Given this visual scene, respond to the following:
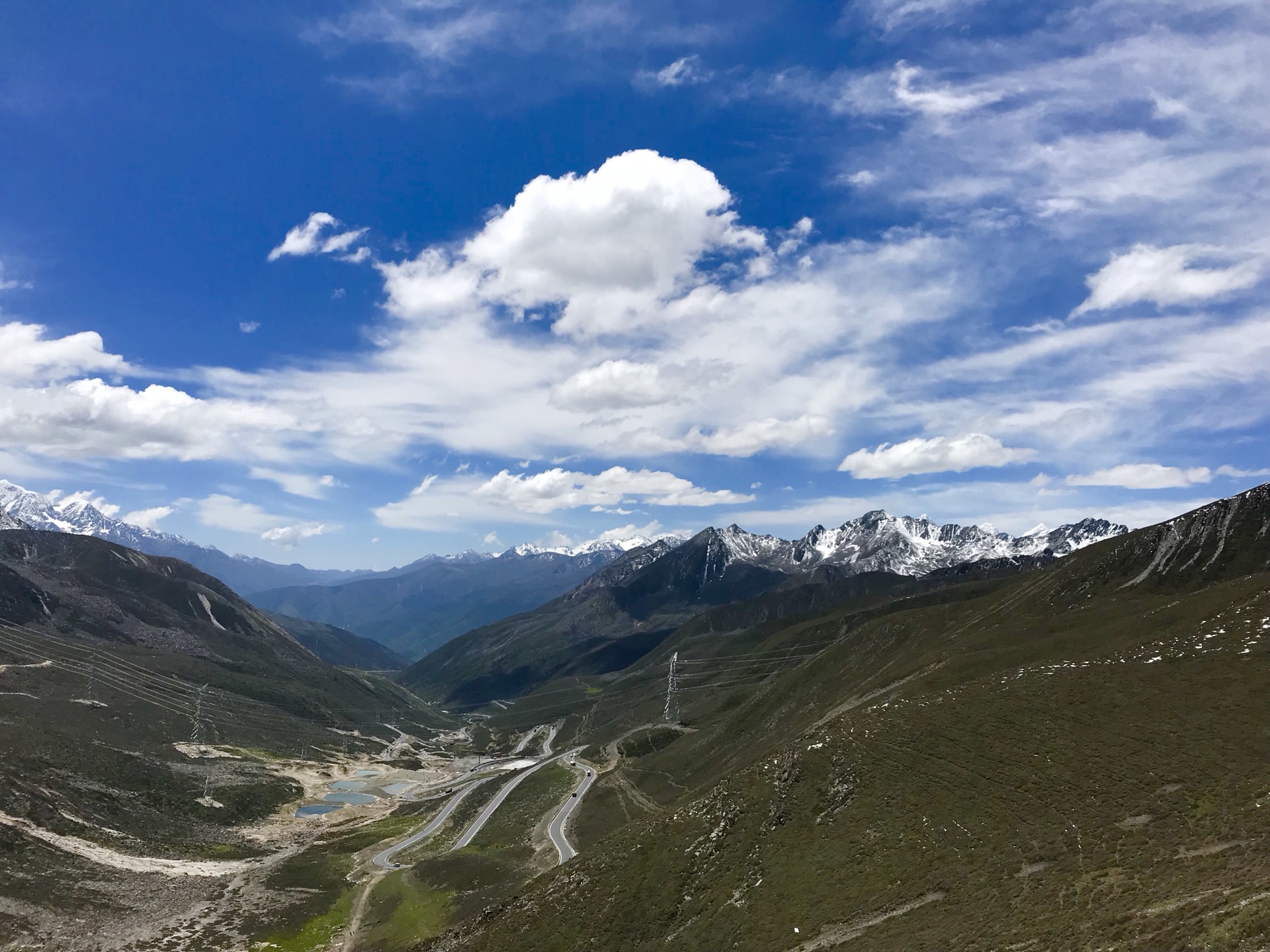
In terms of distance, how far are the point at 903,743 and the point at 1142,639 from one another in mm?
37982

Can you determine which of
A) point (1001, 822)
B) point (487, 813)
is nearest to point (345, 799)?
point (487, 813)

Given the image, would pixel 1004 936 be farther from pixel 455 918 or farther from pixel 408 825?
pixel 408 825

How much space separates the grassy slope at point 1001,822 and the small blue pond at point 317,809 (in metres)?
116

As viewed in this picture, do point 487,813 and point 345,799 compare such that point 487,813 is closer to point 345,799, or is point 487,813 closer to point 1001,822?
point 345,799

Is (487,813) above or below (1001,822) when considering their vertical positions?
below

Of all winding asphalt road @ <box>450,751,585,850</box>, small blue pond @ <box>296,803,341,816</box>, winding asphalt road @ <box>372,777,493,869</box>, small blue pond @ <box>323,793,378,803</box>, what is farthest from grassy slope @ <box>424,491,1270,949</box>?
small blue pond @ <box>323,793,378,803</box>

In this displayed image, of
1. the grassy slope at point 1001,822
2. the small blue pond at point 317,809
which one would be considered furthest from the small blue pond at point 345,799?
the grassy slope at point 1001,822

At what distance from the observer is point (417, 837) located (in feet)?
481

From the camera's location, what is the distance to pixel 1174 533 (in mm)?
138375

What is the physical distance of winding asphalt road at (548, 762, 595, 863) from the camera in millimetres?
113875

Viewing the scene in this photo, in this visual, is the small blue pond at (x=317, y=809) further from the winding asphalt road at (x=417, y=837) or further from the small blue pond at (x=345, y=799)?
the winding asphalt road at (x=417, y=837)

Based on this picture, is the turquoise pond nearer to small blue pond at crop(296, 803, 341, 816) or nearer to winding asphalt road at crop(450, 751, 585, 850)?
small blue pond at crop(296, 803, 341, 816)

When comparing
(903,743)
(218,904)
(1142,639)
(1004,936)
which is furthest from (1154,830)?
(218,904)

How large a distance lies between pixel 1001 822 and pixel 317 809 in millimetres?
179045
